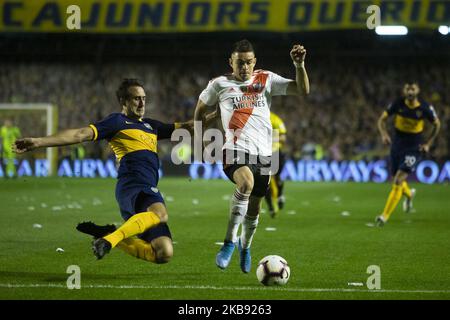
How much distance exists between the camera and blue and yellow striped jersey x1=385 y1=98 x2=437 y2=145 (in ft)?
50.5

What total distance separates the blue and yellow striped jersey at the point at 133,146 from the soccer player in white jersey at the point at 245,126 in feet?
2.00

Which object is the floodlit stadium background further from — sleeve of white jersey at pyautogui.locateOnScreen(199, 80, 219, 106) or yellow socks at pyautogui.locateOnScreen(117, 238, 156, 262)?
yellow socks at pyautogui.locateOnScreen(117, 238, 156, 262)

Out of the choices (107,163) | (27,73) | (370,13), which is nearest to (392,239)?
(370,13)

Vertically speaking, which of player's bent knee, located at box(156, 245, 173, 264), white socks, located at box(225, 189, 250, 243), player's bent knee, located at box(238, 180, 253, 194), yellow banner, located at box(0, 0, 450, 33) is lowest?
player's bent knee, located at box(156, 245, 173, 264)

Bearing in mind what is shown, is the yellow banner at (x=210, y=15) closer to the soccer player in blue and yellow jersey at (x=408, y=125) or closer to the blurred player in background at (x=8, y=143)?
the blurred player in background at (x=8, y=143)

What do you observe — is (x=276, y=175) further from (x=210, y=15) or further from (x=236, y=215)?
(x=210, y=15)

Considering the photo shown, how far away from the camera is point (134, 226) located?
315 inches

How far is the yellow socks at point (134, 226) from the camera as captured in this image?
7854mm

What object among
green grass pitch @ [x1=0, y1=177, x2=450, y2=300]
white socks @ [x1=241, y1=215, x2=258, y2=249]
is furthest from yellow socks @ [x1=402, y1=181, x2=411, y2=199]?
white socks @ [x1=241, y1=215, x2=258, y2=249]

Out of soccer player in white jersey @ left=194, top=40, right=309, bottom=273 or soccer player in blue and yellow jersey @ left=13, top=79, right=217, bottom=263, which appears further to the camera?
soccer player in white jersey @ left=194, top=40, right=309, bottom=273

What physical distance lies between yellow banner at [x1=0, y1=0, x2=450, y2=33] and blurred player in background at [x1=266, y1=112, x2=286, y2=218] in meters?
11.9

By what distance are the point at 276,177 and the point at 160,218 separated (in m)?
8.63

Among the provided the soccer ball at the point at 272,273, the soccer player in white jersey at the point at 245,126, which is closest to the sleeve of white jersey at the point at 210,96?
the soccer player in white jersey at the point at 245,126

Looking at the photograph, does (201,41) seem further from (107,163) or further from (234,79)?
(234,79)
